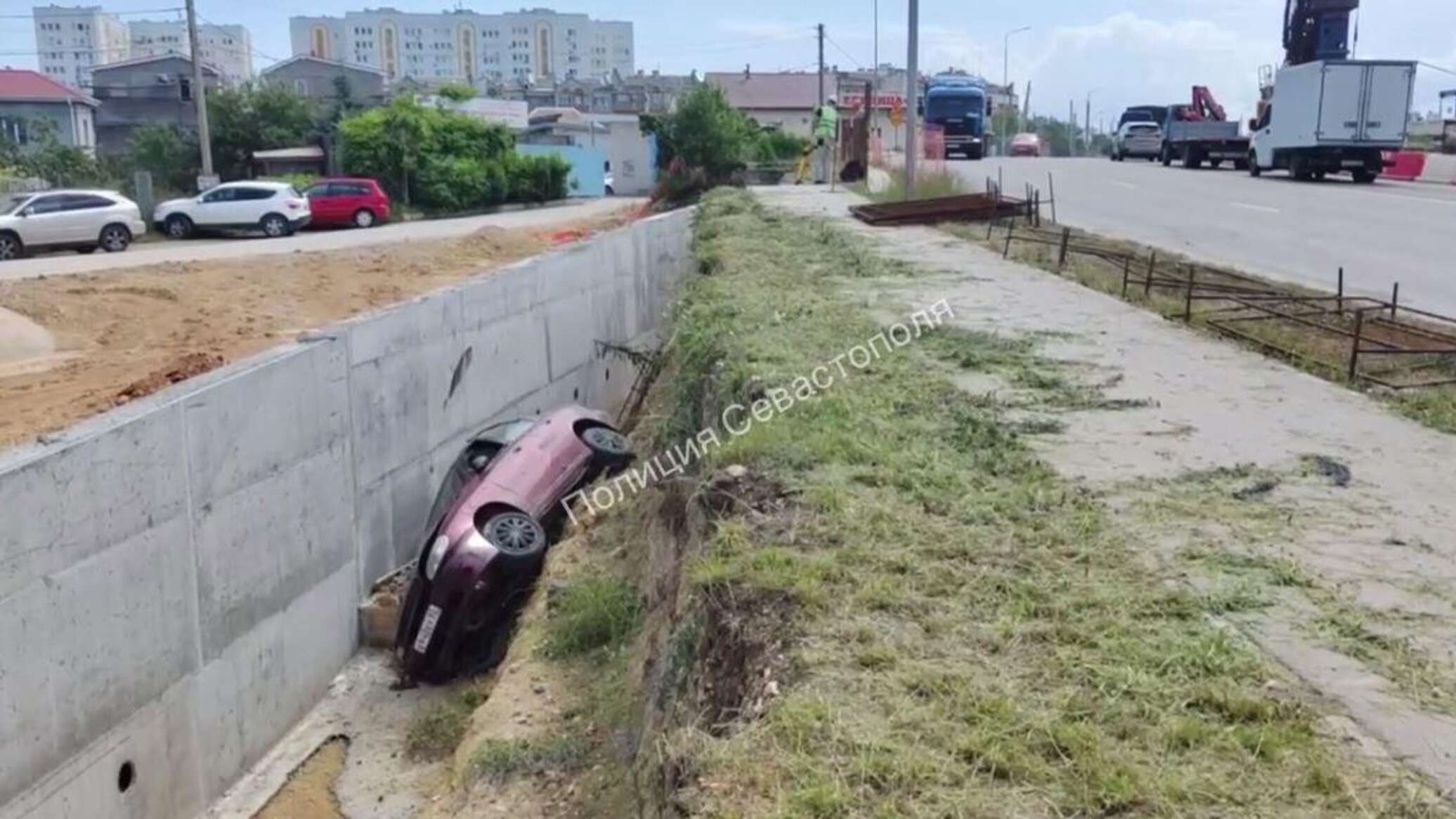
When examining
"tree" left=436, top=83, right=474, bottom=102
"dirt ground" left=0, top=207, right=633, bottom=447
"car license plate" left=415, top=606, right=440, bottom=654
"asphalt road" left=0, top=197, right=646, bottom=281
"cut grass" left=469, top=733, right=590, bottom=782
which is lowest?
"car license plate" left=415, top=606, right=440, bottom=654

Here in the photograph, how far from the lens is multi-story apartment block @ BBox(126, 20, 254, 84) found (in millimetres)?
85250

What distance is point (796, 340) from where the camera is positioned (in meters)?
8.29

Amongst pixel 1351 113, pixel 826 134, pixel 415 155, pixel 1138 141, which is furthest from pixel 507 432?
pixel 1138 141

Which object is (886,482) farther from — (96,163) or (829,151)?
(96,163)

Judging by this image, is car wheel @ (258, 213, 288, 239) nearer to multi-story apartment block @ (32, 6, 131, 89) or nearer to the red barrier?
the red barrier

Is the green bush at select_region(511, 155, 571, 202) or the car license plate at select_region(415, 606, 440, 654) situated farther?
the green bush at select_region(511, 155, 571, 202)

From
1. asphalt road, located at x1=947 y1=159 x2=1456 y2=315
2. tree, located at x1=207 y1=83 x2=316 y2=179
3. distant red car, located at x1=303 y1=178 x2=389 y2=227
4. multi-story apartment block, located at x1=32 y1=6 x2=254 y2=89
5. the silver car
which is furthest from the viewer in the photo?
multi-story apartment block, located at x1=32 y1=6 x2=254 y2=89

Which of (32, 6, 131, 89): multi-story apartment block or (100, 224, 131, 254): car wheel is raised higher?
(32, 6, 131, 89): multi-story apartment block

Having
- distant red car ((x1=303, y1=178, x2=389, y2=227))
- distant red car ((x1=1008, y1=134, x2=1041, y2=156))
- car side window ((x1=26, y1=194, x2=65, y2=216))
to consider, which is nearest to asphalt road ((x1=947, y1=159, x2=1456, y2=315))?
distant red car ((x1=303, y1=178, x2=389, y2=227))

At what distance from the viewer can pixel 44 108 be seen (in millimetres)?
61031

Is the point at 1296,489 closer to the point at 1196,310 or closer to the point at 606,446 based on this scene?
the point at 1196,310

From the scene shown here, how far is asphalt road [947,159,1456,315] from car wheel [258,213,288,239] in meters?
20.0

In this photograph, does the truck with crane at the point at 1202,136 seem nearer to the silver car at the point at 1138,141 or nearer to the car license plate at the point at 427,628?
the silver car at the point at 1138,141

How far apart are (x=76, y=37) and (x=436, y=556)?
120364mm
